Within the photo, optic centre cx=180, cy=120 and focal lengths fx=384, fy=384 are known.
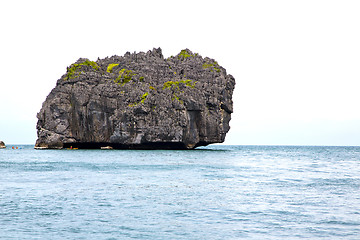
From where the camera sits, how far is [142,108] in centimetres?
11006

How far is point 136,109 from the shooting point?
110 meters

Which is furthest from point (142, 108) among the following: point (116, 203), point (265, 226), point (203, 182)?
point (265, 226)

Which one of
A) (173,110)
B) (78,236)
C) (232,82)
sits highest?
(232,82)

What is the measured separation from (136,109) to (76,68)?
94.5 ft

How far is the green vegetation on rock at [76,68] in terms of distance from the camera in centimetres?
12144

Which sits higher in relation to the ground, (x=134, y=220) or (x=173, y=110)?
(x=173, y=110)

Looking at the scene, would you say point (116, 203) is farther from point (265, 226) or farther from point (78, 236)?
point (265, 226)

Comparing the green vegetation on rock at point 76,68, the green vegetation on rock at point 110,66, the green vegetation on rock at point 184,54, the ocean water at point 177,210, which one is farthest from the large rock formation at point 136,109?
the ocean water at point 177,210

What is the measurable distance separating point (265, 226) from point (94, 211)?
32.7 feet

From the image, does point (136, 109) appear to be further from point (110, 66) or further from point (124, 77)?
point (110, 66)

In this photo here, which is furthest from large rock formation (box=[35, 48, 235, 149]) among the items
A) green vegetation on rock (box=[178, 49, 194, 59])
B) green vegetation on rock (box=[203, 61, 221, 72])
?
green vegetation on rock (box=[178, 49, 194, 59])

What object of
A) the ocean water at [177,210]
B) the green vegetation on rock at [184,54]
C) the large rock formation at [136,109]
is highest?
the green vegetation on rock at [184,54]

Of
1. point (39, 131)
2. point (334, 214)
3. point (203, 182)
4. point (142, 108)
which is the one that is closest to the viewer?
point (334, 214)

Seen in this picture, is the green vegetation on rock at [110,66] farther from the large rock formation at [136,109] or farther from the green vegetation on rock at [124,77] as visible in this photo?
the green vegetation on rock at [124,77]
